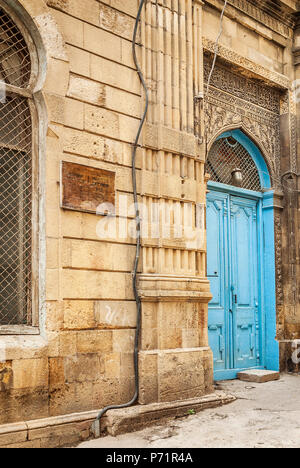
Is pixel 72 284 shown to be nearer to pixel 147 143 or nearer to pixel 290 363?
pixel 147 143

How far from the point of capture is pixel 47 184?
5.08m

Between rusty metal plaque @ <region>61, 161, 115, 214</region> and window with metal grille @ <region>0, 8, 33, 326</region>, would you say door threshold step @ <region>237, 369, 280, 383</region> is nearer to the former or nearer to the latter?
rusty metal plaque @ <region>61, 161, 115, 214</region>

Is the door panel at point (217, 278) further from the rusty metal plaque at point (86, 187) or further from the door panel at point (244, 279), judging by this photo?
the rusty metal plaque at point (86, 187)

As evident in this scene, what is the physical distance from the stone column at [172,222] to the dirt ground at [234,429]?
0.37m

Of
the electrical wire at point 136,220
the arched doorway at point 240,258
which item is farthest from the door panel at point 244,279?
the electrical wire at point 136,220

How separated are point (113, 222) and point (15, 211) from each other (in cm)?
102

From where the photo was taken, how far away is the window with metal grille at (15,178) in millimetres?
4953

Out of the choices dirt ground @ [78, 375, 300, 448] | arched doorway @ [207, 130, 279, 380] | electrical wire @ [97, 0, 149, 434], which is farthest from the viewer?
arched doorway @ [207, 130, 279, 380]

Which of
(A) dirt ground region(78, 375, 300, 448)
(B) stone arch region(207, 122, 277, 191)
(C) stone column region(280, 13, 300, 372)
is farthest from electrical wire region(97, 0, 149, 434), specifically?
(C) stone column region(280, 13, 300, 372)

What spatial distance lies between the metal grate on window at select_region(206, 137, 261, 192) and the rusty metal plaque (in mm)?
2446

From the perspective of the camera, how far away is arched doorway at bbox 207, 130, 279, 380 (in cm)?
754

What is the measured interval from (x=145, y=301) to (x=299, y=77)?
5156 mm
